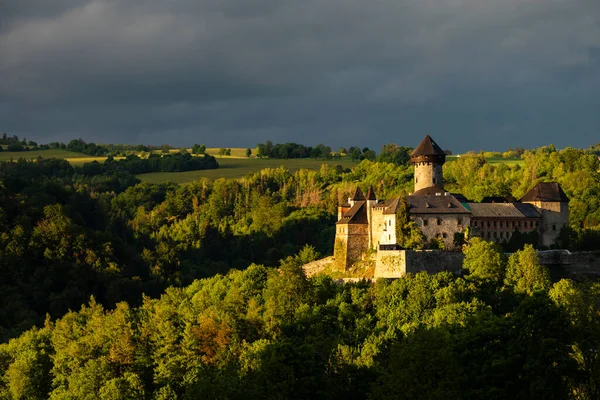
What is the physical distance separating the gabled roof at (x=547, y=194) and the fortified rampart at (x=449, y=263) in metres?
6.23

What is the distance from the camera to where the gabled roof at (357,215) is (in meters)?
83.7

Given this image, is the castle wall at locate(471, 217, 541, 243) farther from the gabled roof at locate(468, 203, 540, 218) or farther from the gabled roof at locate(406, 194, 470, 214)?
the gabled roof at locate(406, 194, 470, 214)

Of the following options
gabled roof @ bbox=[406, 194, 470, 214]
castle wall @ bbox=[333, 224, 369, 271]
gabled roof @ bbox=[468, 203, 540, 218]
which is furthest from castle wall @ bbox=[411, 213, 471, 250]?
castle wall @ bbox=[333, 224, 369, 271]

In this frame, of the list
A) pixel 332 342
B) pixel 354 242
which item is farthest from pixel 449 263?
pixel 332 342

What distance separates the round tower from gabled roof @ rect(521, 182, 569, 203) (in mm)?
7408

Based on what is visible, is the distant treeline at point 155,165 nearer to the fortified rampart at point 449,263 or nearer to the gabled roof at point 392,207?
the gabled roof at point 392,207

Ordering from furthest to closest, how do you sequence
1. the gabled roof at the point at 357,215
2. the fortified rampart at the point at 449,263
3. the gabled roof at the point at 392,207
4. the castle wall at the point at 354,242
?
1. the gabled roof at the point at 357,215
2. the castle wall at the point at 354,242
3. the gabled roof at the point at 392,207
4. the fortified rampart at the point at 449,263

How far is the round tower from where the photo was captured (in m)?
87.3

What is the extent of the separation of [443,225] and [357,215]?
785cm

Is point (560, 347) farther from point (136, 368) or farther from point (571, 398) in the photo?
point (136, 368)

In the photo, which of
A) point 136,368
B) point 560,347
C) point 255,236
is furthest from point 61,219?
point 560,347

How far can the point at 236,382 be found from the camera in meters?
58.2

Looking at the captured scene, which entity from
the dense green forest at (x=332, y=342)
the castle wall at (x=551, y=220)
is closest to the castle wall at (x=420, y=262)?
the dense green forest at (x=332, y=342)

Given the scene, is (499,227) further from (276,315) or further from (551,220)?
(276,315)
